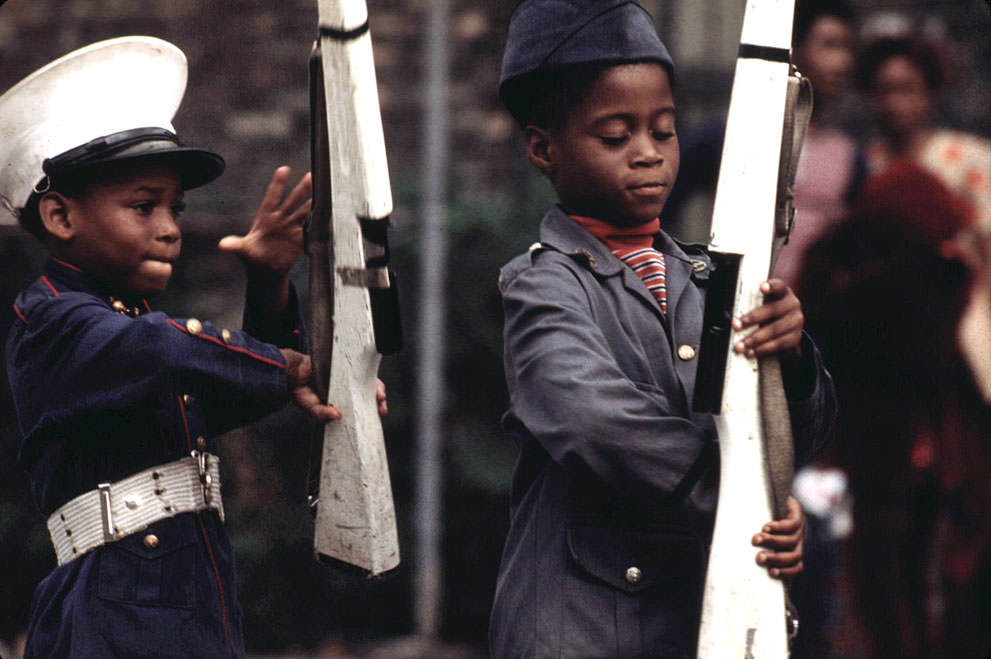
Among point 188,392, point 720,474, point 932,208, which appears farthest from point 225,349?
point 932,208

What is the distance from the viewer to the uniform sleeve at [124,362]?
2.93 m

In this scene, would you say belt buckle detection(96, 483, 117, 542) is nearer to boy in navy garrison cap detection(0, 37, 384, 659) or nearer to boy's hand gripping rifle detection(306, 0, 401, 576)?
boy in navy garrison cap detection(0, 37, 384, 659)

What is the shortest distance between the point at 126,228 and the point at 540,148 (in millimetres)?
839

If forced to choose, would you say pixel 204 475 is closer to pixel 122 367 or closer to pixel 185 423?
pixel 185 423

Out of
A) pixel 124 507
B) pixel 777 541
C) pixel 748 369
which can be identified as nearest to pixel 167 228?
pixel 124 507

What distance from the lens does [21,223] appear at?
319cm

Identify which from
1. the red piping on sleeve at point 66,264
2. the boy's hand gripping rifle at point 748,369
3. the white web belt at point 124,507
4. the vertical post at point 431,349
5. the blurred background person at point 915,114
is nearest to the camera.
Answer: the boy's hand gripping rifle at point 748,369

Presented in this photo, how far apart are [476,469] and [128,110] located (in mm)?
2801

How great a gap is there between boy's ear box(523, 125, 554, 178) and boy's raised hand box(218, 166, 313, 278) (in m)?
0.45

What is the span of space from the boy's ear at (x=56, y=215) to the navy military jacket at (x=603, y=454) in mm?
893

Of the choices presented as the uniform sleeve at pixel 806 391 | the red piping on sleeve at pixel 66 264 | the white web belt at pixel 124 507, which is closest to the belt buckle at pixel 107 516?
the white web belt at pixel 124 507

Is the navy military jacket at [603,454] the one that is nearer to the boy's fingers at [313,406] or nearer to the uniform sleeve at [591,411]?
the uniform sleeve at [591,411]

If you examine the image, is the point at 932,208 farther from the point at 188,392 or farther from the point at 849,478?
the point at 188,392

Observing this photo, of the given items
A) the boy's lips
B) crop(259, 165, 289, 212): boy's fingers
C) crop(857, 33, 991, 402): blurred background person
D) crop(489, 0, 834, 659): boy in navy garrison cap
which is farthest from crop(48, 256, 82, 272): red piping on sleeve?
crop(857, 33, 991, 402): blurred background person
